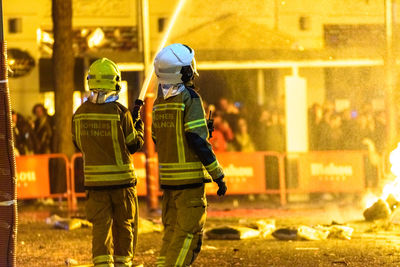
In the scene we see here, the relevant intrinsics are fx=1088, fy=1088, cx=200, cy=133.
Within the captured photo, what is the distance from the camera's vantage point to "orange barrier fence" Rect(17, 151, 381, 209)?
17000 mm

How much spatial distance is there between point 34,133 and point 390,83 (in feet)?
20.2

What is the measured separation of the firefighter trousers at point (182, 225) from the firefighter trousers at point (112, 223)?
73 cm

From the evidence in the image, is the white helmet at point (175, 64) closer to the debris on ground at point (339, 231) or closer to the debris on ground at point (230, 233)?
the debris on ground at point (230, 233)

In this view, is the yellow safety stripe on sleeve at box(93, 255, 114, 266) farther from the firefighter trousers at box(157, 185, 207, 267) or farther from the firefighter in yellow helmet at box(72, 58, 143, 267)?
the firefighter trousers at box(157, 185, 207, 267)

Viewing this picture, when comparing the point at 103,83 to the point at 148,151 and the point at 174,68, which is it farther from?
the point at 148,151

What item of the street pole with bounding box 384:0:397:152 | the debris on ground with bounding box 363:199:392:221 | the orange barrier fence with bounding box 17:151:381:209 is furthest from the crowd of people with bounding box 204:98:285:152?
the debris on ground with bounding box 363:199:392:221

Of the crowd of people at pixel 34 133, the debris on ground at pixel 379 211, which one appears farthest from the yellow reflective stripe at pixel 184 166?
the crowd of people at pixel 34 133

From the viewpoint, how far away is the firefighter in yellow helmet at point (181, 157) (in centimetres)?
761

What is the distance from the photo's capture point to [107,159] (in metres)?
8.42

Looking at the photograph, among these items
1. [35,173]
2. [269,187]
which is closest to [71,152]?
[35,173]

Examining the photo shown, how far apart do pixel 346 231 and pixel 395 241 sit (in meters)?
0.59

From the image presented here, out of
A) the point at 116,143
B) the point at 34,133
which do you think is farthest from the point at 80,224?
the point at 116,143

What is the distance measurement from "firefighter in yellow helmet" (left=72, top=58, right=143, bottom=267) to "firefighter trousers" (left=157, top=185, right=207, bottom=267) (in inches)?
29.1

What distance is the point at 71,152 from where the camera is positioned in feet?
63.1
